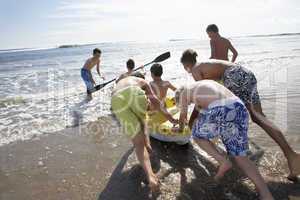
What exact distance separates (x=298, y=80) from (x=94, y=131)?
7.10 m

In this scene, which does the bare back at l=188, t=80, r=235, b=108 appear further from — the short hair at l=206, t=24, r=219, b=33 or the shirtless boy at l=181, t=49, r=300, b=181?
the short hair at l=206, t=24, r=219, b=33

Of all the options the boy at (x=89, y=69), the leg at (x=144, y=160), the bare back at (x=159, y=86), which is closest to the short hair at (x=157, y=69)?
the bare back at (x=159, y=86)

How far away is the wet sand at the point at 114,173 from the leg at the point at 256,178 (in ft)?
1.38

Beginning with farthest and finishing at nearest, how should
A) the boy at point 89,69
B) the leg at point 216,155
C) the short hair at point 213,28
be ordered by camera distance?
the boy at point 89,69 < the short hair at point 213,28 < the leg at point 216,155

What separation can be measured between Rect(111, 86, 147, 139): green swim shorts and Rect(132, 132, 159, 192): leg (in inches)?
6.9

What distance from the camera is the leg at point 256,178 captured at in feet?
9.89

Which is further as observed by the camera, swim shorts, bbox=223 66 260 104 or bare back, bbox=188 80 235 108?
swim shorts, bbox=223 66 260 104

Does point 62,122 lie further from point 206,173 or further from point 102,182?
point 206,173

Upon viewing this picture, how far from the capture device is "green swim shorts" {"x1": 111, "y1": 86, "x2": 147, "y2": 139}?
4121 mm

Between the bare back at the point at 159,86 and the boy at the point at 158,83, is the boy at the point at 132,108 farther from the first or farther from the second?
the bare back at the point at 159,86

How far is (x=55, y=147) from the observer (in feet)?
17.8

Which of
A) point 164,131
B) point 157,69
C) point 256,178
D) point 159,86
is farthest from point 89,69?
point 256,178

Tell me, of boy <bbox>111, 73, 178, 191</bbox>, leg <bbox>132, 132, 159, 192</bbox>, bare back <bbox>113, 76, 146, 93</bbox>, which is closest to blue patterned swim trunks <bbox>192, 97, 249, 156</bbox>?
leg <bbox>132, 132, 159, 192</bbox>

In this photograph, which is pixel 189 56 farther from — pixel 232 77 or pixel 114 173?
pixel 114 173
